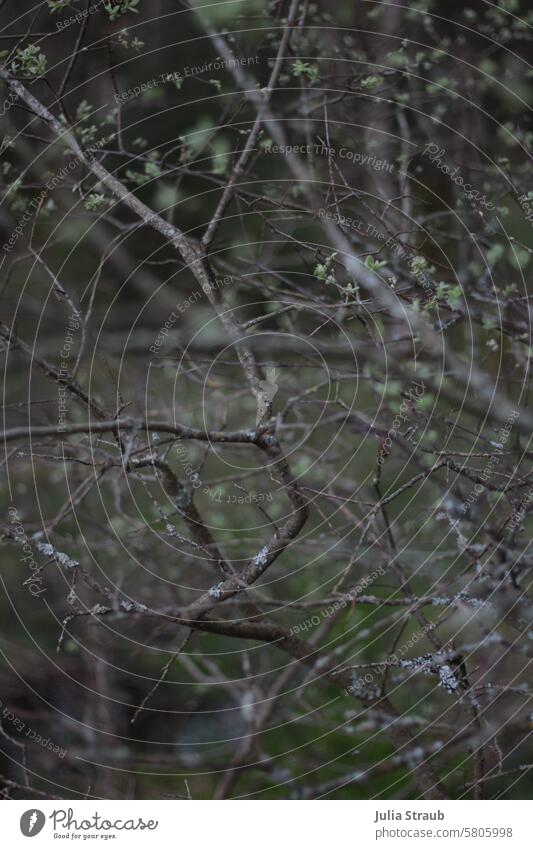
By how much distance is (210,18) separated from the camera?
1.70 metres

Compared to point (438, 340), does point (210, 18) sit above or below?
above

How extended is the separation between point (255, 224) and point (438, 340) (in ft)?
2.56

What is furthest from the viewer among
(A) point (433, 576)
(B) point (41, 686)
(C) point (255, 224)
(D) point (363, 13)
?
(C) point (255, 224)

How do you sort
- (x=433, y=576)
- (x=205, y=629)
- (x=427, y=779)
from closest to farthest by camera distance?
1. (x=205, y=629)
2. (x=427, y=779)
3. (x=433, y=576)

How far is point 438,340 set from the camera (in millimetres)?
1622

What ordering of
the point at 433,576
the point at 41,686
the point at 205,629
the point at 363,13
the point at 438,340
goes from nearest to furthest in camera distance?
1. the point at 205,629
2. the point at 438,340
3. the point at 433,576
4. the point at 363,13
5. the point at 41,686

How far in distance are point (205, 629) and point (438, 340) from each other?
77 cm

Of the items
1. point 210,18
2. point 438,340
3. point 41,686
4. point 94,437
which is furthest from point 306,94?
point 41,686

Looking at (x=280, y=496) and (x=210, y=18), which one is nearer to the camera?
(x=210, y=18)

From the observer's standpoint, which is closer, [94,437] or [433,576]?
[94,437]
